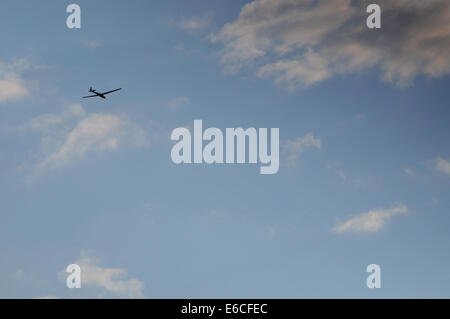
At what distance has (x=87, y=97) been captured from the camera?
170 m
